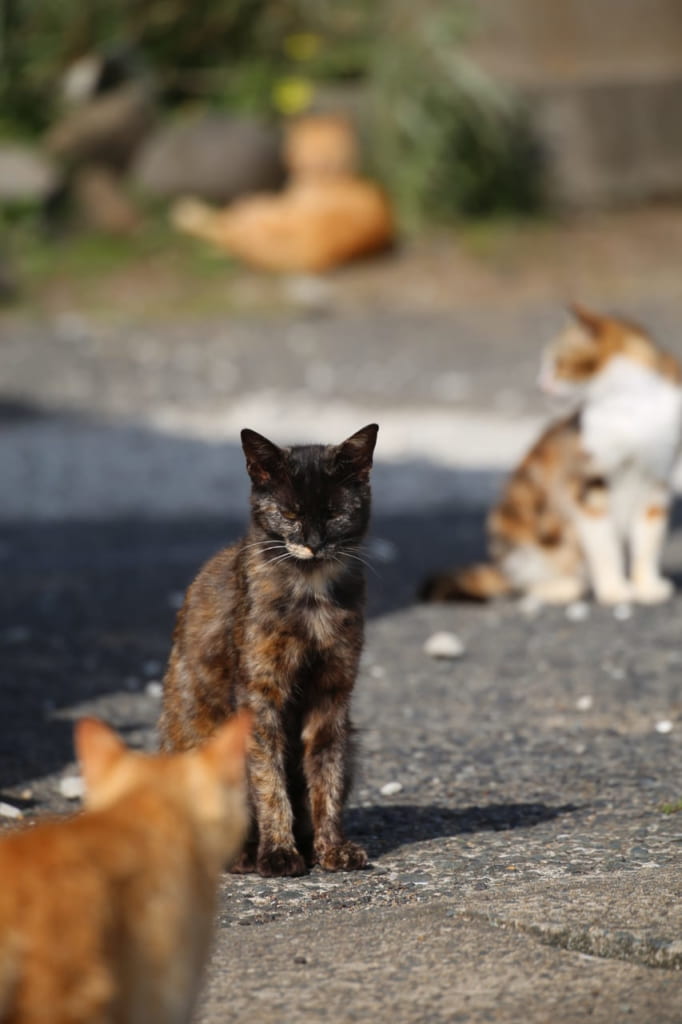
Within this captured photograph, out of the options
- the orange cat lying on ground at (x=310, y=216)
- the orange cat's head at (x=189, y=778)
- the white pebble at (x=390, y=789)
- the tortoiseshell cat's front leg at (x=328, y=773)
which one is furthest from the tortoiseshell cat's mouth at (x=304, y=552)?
the orange cat lying on ground at (x=310, y=216)

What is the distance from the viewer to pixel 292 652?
4.13 m

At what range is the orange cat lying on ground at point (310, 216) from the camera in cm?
1811

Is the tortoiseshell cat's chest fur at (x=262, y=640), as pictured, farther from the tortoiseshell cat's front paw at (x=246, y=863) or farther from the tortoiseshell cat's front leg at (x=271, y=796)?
the tortoiseshell cat's front paw at (x=246, y=863)

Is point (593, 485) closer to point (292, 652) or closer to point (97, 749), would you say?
point (292, 652)

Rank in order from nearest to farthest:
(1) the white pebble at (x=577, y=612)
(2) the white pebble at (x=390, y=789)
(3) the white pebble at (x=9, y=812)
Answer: (3) the white pebble at (x=9, y=812), (2) the white pebble at (x=390, y=789), (1) the white pebble at (x=577, y=612)

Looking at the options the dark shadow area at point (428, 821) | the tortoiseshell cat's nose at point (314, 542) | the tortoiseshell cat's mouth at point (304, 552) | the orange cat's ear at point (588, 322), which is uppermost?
the orange cat's ear at point (588, 322)

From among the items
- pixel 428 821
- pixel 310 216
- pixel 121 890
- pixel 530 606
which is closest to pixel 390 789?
pixel 428 821

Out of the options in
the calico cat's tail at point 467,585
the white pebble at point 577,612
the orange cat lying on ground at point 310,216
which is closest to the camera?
the white pebble at point 577,612

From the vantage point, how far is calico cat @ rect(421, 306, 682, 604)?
793cm

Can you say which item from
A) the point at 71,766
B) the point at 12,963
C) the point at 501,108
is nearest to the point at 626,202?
the point at 501,108

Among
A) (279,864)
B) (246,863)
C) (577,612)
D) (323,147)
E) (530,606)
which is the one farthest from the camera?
(323,147)

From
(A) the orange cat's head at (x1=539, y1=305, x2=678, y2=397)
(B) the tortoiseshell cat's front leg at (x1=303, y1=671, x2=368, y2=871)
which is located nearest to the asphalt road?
(B) the tortoiseshell cat's front leg at (x1=303, y1=671, x2=368, y2=871)

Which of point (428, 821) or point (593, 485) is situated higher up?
point (593, 485)

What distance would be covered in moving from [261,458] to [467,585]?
3988 millimetres
